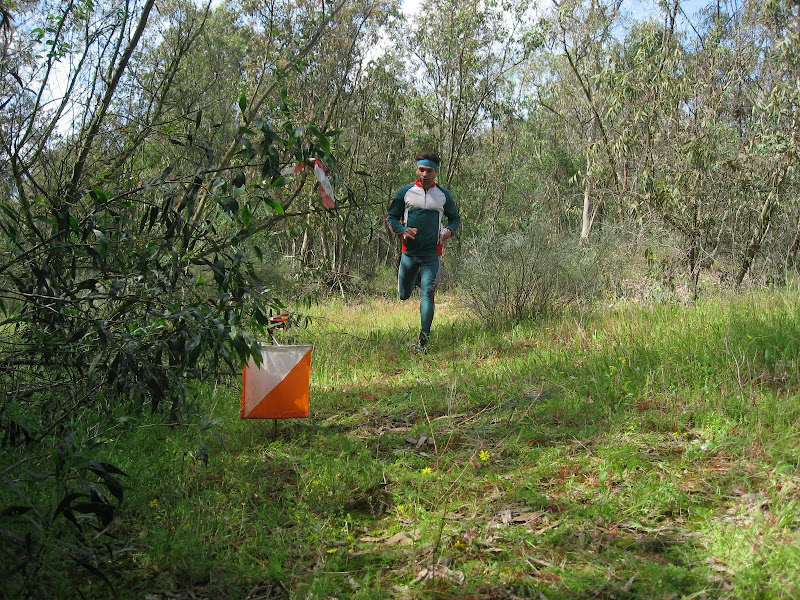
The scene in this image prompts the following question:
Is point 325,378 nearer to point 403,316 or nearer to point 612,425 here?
point 612,425

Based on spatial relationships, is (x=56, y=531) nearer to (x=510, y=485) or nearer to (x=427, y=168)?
(x=510, y=485)

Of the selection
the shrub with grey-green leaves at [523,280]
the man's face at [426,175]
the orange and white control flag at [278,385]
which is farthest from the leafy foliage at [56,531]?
the shrub with grey-green leaves at [523,280]

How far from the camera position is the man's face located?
6.08 metres

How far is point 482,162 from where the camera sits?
21000mm

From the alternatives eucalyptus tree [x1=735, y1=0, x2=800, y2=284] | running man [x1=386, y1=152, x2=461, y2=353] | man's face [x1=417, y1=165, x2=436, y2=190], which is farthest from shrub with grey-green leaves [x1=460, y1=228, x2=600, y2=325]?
eucalyptus tree [x1=735, y1=0, x2=800, y2=284]

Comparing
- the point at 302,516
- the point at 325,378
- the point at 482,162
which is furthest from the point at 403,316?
the point at 482,162

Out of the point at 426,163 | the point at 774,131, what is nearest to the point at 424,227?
the point at 426,163

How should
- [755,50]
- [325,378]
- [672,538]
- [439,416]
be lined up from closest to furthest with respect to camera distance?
1. [672,538]
2. [439,416]
3. [325,378]
4. [755,50]

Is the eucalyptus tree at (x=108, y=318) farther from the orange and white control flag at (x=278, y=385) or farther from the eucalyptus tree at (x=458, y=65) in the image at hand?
the eucalyptus tree at (x=458, y=65)

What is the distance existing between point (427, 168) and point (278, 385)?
10.3ft

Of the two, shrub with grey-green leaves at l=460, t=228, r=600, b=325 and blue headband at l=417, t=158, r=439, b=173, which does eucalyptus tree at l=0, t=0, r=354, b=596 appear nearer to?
blue headband at l=417, t=158, r=439, b=173

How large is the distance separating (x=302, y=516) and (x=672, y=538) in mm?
1497

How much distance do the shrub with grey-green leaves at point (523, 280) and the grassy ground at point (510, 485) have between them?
2.07 metres

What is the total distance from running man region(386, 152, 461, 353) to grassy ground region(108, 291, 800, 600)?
144 centimetres
